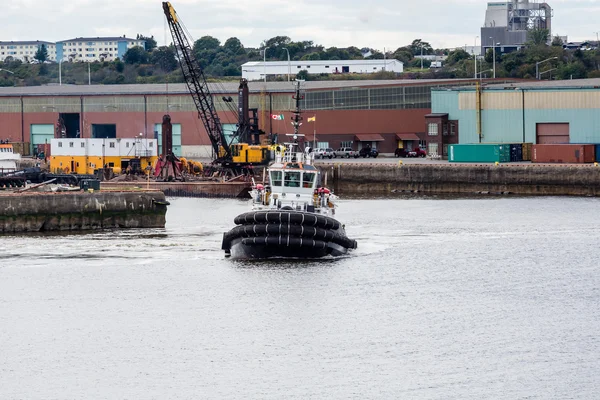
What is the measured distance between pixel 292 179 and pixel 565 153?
4350 cm

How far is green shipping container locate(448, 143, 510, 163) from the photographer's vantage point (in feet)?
303

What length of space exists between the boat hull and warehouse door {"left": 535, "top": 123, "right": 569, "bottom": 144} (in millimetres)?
48185

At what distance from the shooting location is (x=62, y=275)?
47.7 meters

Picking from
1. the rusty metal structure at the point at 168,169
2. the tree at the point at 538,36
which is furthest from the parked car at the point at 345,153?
the tree at the point at 538,36

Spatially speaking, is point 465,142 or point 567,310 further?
point 465,142

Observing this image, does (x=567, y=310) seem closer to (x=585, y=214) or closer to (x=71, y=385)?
(x=71, y=385)

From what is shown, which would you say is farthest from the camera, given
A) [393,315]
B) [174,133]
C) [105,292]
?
[174,133]

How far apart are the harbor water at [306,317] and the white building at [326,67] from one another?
109953 millimetres

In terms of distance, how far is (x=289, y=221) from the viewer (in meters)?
47.1

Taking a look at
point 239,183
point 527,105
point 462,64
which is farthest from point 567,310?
point 462,64

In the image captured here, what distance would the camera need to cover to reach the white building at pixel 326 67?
169 metres

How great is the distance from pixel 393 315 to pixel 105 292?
36.8ft

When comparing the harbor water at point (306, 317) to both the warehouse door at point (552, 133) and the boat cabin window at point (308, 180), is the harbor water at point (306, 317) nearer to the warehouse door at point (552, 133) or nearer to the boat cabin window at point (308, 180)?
the boat cabin window at point (308, 180)

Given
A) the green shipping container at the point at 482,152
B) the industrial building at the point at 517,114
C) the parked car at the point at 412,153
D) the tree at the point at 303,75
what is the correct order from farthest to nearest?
the tree at the point at 303,75 < the parked car at the point at 412,153 < the green shipping container at the point at 482,152 < the industrial building at the point at 517,114
